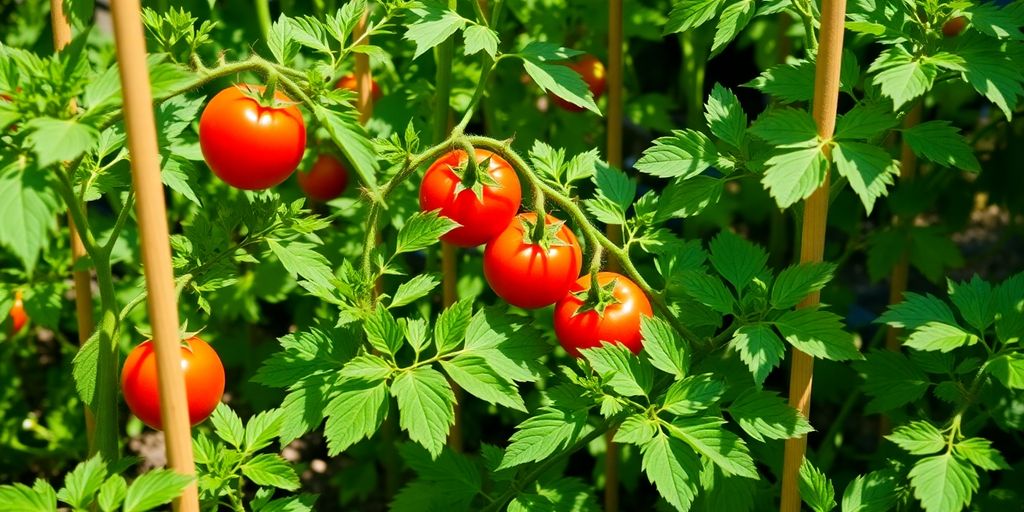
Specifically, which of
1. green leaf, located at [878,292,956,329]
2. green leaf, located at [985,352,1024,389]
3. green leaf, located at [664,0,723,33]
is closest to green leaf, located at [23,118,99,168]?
green leaf, located at [664,0,723,33]

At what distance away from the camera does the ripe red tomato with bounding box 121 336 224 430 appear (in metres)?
1.31

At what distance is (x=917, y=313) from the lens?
1.45m

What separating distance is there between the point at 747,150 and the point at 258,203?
70 cm

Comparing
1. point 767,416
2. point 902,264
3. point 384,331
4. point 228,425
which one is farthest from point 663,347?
point 902,264

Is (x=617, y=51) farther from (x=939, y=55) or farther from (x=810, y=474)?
(x=810, y=474)

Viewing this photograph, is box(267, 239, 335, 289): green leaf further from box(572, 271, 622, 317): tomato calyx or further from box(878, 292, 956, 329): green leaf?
box(878, 292, 956, 329): green leaf

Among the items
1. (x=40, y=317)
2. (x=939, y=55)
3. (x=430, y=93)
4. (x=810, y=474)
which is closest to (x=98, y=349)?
(x=40, y=317)

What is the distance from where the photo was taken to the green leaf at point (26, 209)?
104cm

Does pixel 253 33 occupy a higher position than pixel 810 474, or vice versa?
pixel 253 33

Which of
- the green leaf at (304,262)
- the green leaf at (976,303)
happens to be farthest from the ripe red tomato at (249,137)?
the green leaf at (976,303)

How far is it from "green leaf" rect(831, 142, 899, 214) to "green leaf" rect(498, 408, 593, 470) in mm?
462

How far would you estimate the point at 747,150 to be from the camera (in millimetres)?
1472

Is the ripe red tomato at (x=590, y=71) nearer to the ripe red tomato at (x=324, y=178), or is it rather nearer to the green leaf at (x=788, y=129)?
the ripe red tomato at (x=324, y=178)

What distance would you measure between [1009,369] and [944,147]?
0.98 ft
